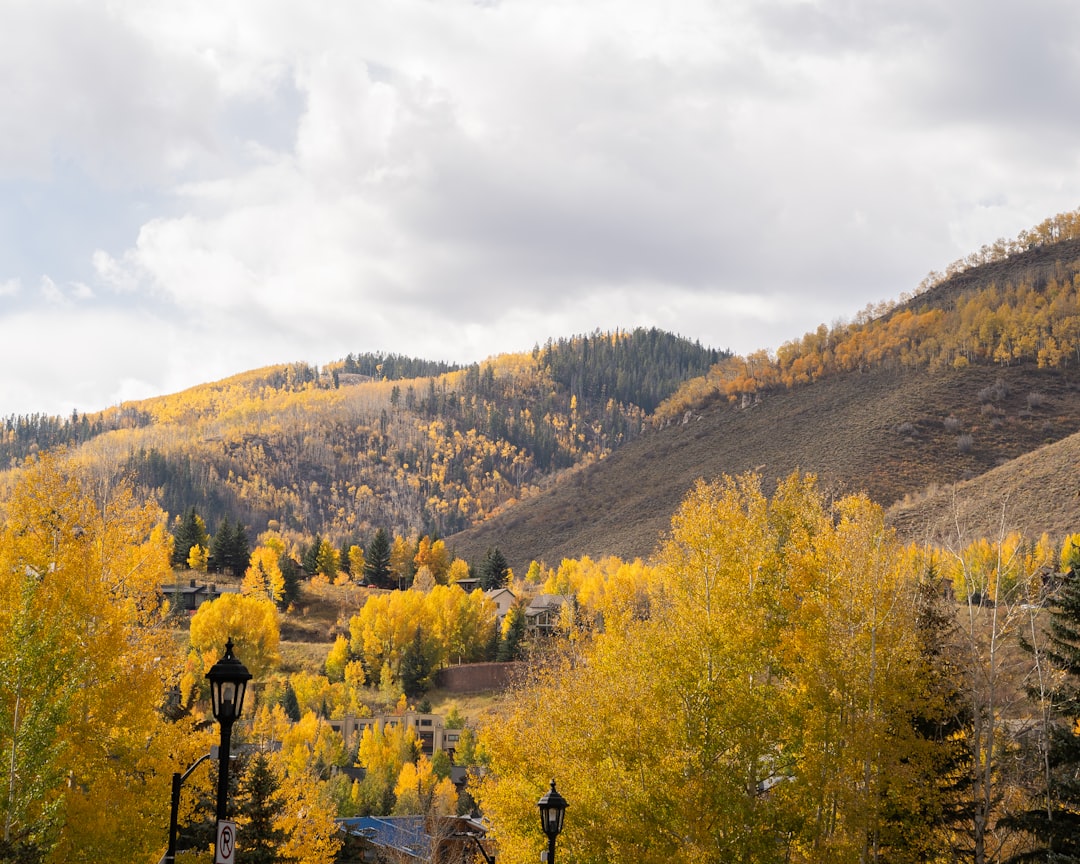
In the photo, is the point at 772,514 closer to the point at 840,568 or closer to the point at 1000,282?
the point at 840,568

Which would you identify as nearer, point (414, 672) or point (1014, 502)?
point (414, 672)

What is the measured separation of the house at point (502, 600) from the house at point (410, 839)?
143 feet

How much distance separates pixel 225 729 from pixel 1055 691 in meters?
17.4

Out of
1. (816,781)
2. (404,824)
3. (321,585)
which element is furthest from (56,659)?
(321,585)

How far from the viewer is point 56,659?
65.9 feet

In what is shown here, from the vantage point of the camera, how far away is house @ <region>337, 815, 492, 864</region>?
4772cm

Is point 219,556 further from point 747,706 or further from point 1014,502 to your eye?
point 747,706

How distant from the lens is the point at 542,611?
331 feet

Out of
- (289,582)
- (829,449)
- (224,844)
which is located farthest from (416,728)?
(829,449)

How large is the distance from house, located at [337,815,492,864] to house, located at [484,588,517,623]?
43556mm

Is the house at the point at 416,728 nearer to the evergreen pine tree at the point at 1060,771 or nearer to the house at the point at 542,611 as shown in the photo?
the house at the point at 542,611

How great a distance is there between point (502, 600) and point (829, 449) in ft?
154

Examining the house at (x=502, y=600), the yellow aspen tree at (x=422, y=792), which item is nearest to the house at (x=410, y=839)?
the yellow aspen tree at (x=422, y=792)

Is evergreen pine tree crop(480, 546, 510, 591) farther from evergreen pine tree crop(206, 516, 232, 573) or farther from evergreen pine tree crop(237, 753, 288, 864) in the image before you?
Result: evergreen pine tree crop(237, 753, 288, 864)
